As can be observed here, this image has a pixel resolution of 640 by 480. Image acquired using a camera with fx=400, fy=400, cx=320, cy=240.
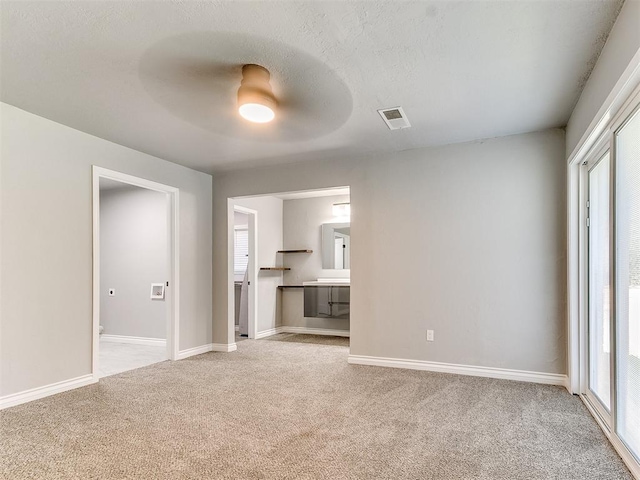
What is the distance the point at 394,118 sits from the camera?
3389mm

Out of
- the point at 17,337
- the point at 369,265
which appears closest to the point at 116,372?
the point at 17,337

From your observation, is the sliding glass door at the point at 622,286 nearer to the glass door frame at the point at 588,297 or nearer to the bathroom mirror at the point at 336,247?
the glass door frame at the point at 588,297

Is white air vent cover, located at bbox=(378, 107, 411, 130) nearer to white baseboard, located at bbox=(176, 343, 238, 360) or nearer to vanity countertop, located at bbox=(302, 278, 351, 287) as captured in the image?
vanity countertop, located at bbox=(302, 278, 351, 287)

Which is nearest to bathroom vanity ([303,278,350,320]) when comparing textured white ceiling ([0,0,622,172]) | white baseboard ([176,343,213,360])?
white baseboard ([176,343,213,360])

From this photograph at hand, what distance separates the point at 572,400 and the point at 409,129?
8.61 feet

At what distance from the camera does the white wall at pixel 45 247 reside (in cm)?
310

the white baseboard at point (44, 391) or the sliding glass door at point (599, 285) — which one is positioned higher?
the sliding glass door at point (599, 285)

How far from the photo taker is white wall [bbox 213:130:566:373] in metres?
3.70

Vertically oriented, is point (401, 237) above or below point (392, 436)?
above

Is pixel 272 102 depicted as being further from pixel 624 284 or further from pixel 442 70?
pixel 624 284

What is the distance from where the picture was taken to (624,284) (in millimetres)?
2258

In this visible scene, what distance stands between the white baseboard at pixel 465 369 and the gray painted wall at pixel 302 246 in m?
2.23

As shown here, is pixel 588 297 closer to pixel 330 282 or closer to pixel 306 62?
pixel 306 62

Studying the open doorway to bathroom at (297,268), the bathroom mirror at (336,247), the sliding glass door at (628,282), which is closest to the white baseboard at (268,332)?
the open doorway to bathroom at (297,268)
